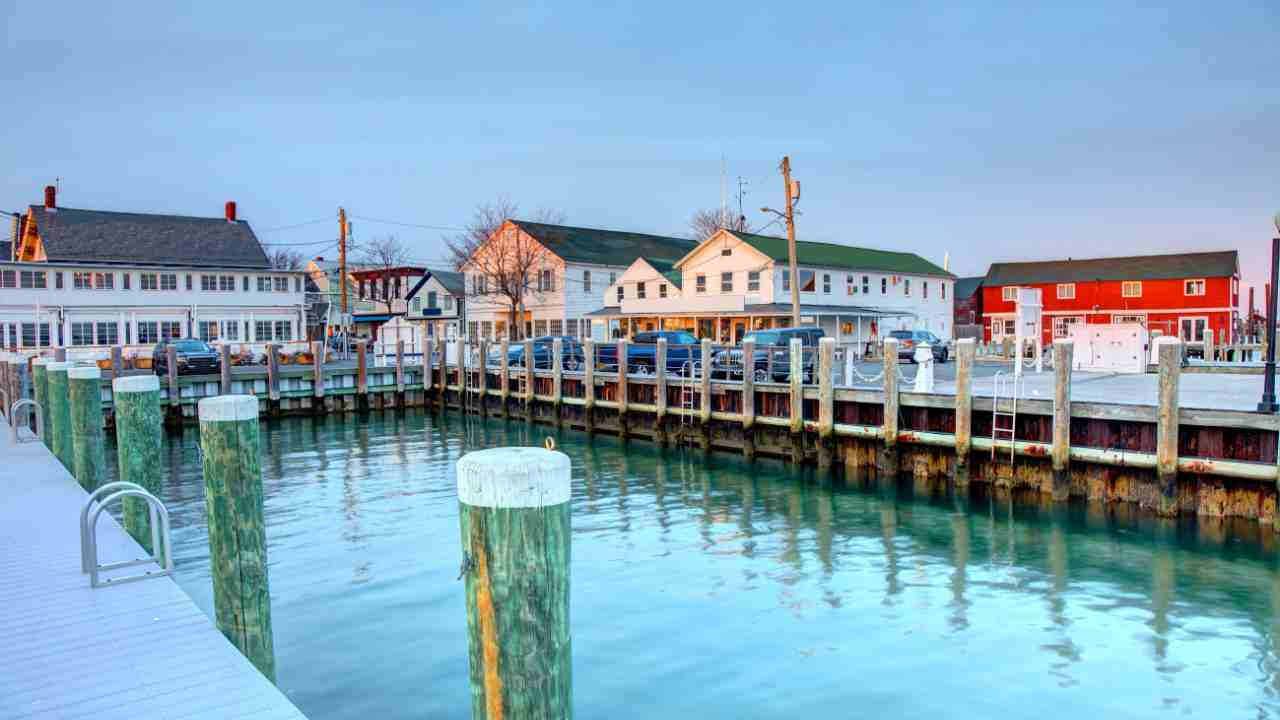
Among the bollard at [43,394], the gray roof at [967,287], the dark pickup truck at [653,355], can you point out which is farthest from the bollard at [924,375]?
the gray roof at [967,287]

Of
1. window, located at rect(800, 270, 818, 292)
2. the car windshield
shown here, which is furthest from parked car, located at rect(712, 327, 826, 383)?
the car windshield

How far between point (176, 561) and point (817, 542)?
1089 cm

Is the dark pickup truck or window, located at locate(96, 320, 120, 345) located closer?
the dark pickup truck

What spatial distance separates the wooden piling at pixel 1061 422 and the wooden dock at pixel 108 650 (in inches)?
613

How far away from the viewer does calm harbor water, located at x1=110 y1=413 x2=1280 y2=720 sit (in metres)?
9.56

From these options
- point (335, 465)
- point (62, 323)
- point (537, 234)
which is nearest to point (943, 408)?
point (335, 465)

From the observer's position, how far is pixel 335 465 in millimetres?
25297

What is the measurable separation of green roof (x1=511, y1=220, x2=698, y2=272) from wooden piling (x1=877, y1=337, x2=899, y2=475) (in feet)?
134

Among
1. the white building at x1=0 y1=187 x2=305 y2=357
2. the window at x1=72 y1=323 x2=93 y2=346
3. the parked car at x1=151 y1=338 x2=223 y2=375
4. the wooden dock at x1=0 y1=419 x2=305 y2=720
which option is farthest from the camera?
the window at x1=72 y1=323 x2=93 y2=346

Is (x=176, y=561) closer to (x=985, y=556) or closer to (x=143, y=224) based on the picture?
(x=985, y=556)

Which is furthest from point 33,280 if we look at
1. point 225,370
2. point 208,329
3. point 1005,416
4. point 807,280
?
point 1005,416

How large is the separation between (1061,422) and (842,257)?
140ft

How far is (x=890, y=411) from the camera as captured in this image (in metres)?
21.1

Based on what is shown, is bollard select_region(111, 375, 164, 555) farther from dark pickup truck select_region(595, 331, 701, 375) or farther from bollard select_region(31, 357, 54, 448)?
dark pickup truck select_region(595, 331, 701, 375)
